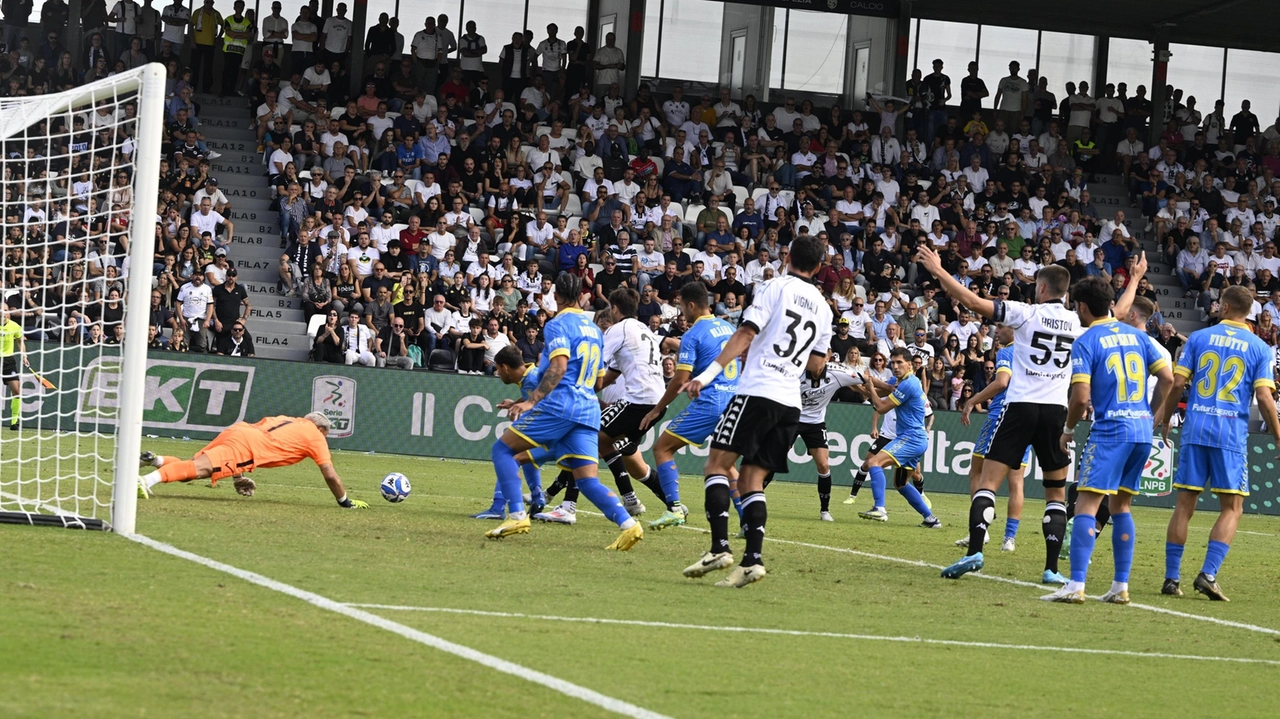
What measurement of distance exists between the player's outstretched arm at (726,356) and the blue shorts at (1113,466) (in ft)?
7.90

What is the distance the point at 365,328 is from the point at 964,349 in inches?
446

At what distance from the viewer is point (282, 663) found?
5598mm

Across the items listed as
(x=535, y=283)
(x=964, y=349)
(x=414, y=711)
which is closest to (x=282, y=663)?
(x=414, y=711)

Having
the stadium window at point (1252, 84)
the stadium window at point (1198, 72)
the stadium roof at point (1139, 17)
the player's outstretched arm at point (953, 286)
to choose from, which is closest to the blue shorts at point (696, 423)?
the player's outstretched arm at point (953, 286)

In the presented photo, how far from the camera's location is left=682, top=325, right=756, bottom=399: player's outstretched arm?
8.91 metres

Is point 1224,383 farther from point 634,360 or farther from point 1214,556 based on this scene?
point 634,360

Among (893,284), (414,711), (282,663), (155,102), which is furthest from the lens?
(893,284)

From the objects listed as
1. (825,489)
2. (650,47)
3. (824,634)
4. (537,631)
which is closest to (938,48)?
(650,47)

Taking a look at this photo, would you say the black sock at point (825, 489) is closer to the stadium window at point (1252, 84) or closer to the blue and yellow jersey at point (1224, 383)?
the blue and yellow jersey at point (1224, 383)

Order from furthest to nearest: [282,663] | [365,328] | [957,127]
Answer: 1. [957,127]
2. [365,328]
3. [282,663]

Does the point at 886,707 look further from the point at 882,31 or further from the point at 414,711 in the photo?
the point at 882,31

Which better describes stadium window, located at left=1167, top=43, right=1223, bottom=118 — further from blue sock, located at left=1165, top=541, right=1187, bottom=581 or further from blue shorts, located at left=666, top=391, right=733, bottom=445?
blue sock, located at left=1165, top=541, right=1187, bottom=581

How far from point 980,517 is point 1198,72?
106 ft

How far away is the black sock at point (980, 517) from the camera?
1064 cm
